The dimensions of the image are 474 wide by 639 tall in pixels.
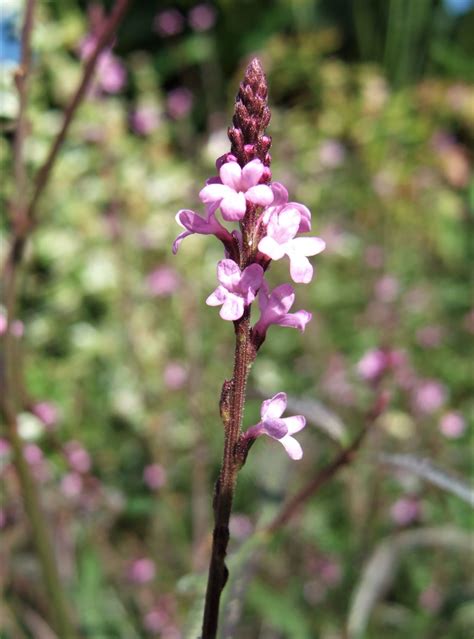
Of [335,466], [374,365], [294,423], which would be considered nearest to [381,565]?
[335,466]

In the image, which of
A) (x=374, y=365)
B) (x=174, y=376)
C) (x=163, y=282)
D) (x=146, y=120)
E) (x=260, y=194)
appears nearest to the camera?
(x=260, y=194)

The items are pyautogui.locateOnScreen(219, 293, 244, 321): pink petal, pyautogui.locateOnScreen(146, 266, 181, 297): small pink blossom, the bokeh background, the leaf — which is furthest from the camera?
pyautogui.locateOnScreen(146, 266, 181, 297): small pink blossom

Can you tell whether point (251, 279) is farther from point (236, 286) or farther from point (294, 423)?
point (294, 423)

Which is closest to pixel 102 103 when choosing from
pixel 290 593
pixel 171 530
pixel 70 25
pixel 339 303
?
pixel 70 25

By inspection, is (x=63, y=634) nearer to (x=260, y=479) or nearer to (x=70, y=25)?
(x=260, y=479)

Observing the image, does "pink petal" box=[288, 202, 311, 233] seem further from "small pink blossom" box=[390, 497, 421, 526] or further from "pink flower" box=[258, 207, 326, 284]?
"small pink blossom" box=[390, 497, 421, 526]

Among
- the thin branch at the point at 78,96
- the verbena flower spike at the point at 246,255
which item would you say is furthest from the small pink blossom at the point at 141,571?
the verbena flower spike at the point at 246,255

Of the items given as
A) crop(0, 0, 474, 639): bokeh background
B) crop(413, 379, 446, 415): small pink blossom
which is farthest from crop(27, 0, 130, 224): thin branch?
crop(413, 379, 446, 415): small pink blossom
